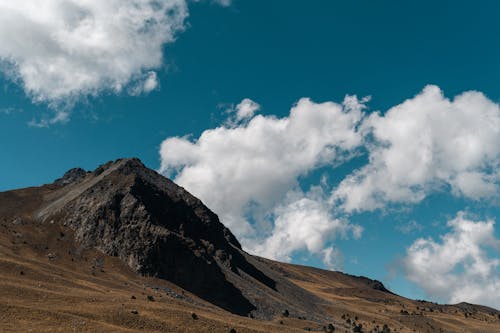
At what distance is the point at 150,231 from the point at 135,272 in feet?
46.8

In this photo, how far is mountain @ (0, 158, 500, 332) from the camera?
6469 cm

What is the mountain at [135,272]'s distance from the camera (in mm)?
64688

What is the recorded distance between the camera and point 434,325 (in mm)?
169250

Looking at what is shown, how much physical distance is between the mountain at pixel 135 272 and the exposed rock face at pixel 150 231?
0.34 meters

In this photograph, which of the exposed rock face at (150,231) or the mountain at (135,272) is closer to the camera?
the mountain at (135,272)

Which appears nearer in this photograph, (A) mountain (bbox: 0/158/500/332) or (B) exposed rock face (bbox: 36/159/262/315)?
(A) mountain (bbox: 0/158/500/332)

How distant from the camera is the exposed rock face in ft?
388

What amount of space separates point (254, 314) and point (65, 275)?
164ft

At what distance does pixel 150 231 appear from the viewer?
123812 millimetres

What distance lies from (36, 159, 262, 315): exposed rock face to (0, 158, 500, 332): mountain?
34cm

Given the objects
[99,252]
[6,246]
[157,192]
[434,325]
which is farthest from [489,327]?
[6,246]

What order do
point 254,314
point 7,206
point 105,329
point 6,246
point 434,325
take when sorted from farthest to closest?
point 434,325 → point 7,206 → point 254,314 → point 6,246 → point 105,329

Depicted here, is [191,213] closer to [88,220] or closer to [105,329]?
[88,220]

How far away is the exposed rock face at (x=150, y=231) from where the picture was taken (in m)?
118
